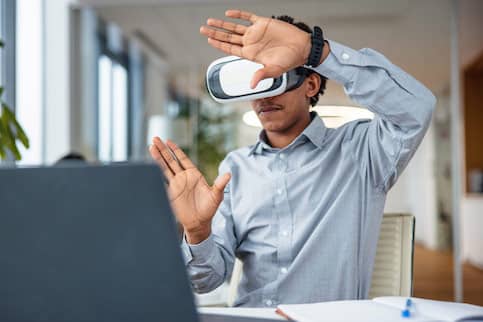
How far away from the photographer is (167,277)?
0.63m

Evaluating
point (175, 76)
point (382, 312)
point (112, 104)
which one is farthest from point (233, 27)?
point (112, 104)

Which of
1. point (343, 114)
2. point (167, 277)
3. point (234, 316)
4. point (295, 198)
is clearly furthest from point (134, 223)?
point (343, 114)

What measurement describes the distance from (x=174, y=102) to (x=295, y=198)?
3434 mm

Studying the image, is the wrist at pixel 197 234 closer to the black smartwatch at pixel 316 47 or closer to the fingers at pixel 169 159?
the fingers at pixel 169 159

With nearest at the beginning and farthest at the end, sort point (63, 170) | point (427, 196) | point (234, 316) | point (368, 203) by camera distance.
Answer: point (63, 170) → point (234, 316) → point (368, 203) → point (427, 196)

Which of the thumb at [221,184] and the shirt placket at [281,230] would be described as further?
the shirt placket at [281,230]

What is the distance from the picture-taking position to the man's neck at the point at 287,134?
1688mm


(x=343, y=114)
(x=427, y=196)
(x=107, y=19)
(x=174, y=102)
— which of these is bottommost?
(x=427, y=196)

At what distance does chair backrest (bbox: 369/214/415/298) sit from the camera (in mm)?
1571

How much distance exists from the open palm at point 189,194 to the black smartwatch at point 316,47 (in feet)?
0.98

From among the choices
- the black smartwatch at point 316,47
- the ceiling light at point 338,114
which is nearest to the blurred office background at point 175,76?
the ceiling light at point 338,114

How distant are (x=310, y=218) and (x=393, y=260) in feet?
0.82

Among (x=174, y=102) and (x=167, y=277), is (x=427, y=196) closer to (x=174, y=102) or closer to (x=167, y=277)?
(x=174, y=102)

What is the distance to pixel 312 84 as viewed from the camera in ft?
5.71
